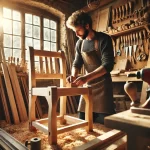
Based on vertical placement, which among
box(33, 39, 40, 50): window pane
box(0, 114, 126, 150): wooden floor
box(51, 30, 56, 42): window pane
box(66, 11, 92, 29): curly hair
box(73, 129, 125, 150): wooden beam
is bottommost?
box(0, 114, 126, 150): wooden floor

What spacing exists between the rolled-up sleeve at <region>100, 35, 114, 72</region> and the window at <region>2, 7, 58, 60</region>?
233cm

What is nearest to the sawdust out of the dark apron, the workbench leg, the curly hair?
the dark apron

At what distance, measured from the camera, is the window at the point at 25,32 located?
3.77 meters

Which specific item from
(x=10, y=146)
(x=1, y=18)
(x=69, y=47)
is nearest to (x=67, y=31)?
(x=69, y=47)

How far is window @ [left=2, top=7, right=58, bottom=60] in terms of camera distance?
3.77 meters

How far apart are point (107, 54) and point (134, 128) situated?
5.38 ft

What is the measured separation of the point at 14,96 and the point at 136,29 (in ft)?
9.56

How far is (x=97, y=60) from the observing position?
7.88 ft

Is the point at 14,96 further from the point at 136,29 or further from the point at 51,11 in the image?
the point at 136,29

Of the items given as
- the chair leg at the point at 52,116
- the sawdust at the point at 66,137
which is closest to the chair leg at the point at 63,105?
the sawdust at the point at 66,137

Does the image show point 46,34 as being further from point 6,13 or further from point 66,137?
point 66,137

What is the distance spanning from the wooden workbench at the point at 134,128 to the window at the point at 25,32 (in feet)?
11.3

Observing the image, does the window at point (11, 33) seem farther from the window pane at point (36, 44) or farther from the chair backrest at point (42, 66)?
the chair backrest at point (42, 66)

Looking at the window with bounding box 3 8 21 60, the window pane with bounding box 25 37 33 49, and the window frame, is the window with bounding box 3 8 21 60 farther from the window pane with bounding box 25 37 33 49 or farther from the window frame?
the window pane with bounding box 25 37 33 49
